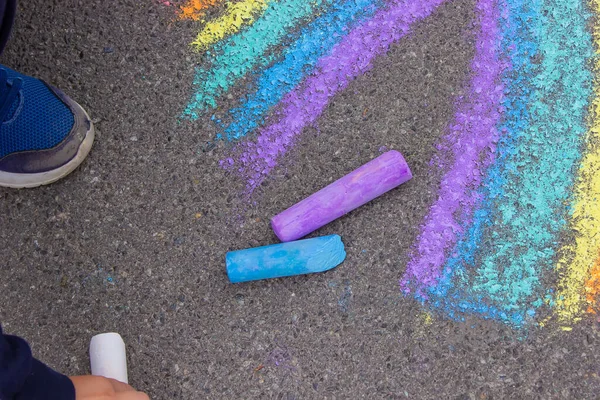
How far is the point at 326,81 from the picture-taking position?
168 cm

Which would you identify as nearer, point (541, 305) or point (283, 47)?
point (541, 305)

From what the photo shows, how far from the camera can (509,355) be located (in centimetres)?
158

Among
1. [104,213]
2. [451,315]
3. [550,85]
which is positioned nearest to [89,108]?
[104,213]

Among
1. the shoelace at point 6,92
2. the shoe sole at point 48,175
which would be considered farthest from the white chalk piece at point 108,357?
the shoelace at point 6,92

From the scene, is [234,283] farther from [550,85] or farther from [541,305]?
[550,85]

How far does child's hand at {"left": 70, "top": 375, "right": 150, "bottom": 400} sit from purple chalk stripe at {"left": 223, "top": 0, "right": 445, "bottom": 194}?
0.62 metres

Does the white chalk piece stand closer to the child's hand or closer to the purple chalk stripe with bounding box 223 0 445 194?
the child's hand

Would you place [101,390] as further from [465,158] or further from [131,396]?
[465,158]

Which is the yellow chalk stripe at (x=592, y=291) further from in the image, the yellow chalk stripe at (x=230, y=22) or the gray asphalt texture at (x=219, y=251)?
the yellow chalk stripe at (x=230, y=22)

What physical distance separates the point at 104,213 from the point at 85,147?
0.64ft

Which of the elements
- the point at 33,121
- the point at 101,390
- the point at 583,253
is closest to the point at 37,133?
the point at 33,121

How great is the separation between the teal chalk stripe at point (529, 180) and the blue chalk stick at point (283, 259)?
331mm

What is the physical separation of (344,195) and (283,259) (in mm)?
237

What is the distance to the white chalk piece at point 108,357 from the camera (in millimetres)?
1559
